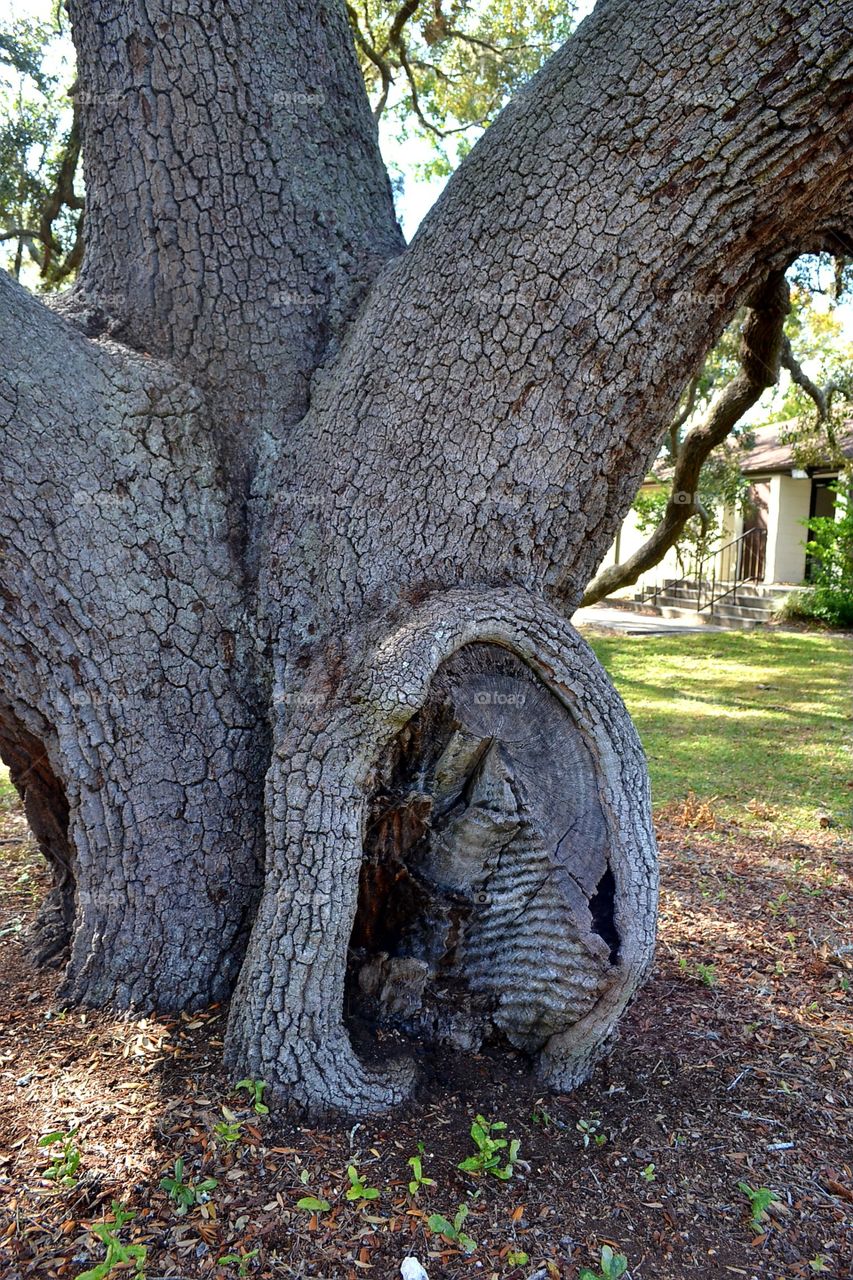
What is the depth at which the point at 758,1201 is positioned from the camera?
230cm

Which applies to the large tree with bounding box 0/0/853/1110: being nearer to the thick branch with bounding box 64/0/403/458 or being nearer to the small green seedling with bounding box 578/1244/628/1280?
the thick branch with bounding box 64/0/403/458

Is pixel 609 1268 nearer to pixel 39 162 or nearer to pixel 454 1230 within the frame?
pixel 454 1230

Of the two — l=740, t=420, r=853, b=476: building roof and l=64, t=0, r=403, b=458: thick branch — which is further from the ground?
l=740, t=420, r=853, b=476: building roof

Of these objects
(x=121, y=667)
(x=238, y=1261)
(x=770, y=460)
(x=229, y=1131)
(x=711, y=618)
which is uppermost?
(x=770, y=460)

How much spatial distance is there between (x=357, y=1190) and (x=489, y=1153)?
1.21 feet

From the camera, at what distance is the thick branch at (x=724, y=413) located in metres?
3.93

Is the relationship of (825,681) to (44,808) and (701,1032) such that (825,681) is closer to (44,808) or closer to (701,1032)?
(701,1032)

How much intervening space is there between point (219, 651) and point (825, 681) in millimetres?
10236

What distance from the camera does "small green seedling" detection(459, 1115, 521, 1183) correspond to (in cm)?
232

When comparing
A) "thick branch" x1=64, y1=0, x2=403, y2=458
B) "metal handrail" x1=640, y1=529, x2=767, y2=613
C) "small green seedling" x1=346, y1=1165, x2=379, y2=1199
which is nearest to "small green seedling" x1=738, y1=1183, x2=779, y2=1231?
"small green seedling" x1=346, y1=1165, x2=379, y2=1199

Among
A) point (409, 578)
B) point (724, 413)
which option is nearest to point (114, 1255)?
point (409, 578)

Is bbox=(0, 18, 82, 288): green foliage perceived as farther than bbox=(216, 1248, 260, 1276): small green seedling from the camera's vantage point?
Yes

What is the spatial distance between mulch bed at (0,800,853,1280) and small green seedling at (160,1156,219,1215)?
0.02 meters

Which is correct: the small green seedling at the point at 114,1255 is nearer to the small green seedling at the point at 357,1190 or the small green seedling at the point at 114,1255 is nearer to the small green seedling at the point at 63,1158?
the small green seedling at the point at 63,1158
